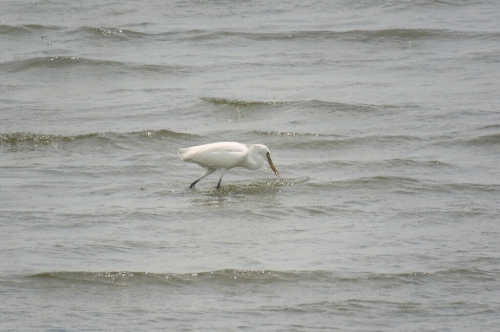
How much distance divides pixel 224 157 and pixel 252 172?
102 centimetres

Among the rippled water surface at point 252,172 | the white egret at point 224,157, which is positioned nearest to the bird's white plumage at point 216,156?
the white egret at point 224,157

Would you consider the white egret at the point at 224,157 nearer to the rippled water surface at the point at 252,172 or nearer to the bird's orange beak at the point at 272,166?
the bird's orange beak at the point at 272,166

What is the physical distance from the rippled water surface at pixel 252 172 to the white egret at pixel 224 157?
206mm

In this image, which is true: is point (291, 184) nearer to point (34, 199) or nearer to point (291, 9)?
point (34, 199)

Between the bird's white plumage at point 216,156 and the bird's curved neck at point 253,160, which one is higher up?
the bird's white plumage at point 216,156

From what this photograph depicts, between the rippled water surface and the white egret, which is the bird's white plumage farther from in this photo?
the rippled water surface

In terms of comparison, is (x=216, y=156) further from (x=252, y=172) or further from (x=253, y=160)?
(x=252, y=172)

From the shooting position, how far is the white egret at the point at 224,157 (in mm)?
10398


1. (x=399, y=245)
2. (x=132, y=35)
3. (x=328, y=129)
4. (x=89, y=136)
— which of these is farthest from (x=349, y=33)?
(x=399, y=245)

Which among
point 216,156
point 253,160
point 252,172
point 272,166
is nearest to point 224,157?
point 216,156

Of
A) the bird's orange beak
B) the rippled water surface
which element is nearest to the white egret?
the bird's orange beak

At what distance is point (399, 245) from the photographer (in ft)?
27.4

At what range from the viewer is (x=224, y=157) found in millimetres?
10414

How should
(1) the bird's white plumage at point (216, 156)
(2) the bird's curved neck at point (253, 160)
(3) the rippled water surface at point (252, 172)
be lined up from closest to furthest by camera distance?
(3) the rippled water surface at point (252, 172)
(1) the bird's white plumage at point (216, 156)
(2) the bird's curved neck at point (253, 160)
